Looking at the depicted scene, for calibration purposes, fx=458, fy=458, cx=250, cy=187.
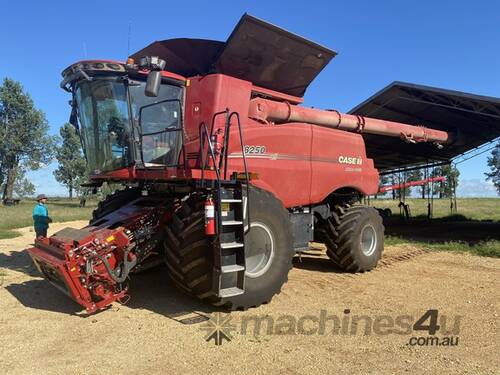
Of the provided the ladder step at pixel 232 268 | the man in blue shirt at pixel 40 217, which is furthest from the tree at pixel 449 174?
the ladder step at pixel 232 268

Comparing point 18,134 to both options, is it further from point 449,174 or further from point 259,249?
point 259,249

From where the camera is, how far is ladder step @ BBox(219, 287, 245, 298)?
17.0 ft

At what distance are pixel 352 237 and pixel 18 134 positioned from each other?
42552 mm

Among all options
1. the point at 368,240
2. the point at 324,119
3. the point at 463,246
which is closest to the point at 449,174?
the point at 463,246

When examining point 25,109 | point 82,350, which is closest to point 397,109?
point 82,350

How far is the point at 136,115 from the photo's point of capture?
6.18m

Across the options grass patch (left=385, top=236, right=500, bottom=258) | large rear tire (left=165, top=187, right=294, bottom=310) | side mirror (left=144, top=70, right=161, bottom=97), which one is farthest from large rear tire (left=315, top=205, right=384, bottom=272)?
side mirror (left=144, top=70, right=161, bottom=97)

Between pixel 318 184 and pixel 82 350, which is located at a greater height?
pixel 318 184

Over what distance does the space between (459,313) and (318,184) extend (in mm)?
2991

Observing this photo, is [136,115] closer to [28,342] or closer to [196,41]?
[196,41]

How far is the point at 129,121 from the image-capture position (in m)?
6.18

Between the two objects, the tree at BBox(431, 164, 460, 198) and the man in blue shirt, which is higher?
the tree at BBox(431, 164, 460, 198)

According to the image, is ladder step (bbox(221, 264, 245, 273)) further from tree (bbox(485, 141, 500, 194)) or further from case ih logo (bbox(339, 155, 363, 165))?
tree (bbox(485, 141, 500, 194))

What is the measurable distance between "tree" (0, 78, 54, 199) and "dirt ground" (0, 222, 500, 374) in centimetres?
4015
